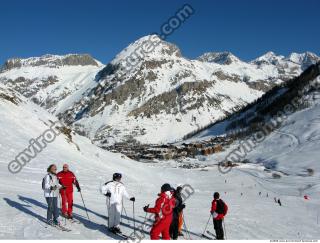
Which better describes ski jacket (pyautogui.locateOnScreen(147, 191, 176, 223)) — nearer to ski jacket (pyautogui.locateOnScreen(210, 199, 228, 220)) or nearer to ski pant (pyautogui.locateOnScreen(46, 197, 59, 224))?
ski jacket (pyautogui.locateOnScreen(210, 199, 228, 220))

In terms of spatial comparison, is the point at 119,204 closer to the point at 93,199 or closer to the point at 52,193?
the point at 52,193

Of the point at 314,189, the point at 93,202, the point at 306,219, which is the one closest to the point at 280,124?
the point at 314,189

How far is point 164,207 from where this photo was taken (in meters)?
13.7

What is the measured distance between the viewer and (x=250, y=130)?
639 ft

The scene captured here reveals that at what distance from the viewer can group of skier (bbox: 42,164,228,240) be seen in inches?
539

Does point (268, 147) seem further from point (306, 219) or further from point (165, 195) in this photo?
point (165, 195)

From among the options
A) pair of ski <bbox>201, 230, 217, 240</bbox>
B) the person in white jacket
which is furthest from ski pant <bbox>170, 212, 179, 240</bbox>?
pair of ski <bbox>201, 230, 217, 240</bbox>

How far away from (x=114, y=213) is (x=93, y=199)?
12.9 metres

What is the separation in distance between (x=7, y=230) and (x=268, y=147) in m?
131

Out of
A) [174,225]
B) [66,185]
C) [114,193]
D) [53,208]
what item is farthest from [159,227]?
[66,185]

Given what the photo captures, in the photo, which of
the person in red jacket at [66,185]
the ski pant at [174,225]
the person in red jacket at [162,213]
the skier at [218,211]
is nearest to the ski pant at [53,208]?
Result: the person in red jacket at [66,185]

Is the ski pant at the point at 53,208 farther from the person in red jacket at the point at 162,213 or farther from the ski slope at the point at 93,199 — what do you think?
the person in red jacket at the point at 162,213

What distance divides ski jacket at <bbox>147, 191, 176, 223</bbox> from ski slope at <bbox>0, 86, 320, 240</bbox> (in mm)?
2667

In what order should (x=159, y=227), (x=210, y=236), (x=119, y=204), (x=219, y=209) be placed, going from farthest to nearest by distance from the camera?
(x=210, y=236), (x=219, y=209), (x=119, y=204), (x=159, y=227)
